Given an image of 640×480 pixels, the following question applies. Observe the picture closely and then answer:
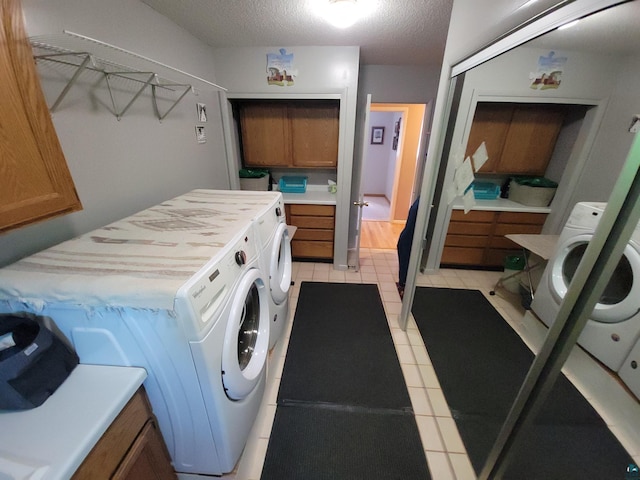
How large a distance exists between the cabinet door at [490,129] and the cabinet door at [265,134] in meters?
1.90

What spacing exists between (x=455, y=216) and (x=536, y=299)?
1037mm

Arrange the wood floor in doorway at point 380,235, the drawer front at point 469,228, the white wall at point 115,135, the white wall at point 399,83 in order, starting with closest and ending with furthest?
the white wall at point 115,135, the drawer front at point 469,228, the white wall at point 399,83, the wood floor in doorway at point 380,235

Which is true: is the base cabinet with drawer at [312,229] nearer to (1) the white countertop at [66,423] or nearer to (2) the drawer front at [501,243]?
(2) the drawer front at [501,243]

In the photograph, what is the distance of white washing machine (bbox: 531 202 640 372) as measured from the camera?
1.06 meters

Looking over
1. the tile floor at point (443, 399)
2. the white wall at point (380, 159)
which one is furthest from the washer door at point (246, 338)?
the white wall at point (380, 159)

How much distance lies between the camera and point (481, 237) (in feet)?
7.59

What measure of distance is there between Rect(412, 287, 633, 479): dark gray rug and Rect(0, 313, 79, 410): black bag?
64.4 inches

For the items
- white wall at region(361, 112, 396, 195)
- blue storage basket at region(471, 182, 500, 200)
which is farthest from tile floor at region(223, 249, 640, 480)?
white wall at region(361, 112, 396, 195)

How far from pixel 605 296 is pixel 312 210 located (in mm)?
2314

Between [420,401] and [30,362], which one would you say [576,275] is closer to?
[420,401]

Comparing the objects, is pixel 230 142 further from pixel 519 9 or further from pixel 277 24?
pixel 519 9

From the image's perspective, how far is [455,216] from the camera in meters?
2.30

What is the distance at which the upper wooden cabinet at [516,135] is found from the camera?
1.44m

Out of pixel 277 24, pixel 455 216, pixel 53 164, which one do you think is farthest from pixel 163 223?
pixel 455 216
